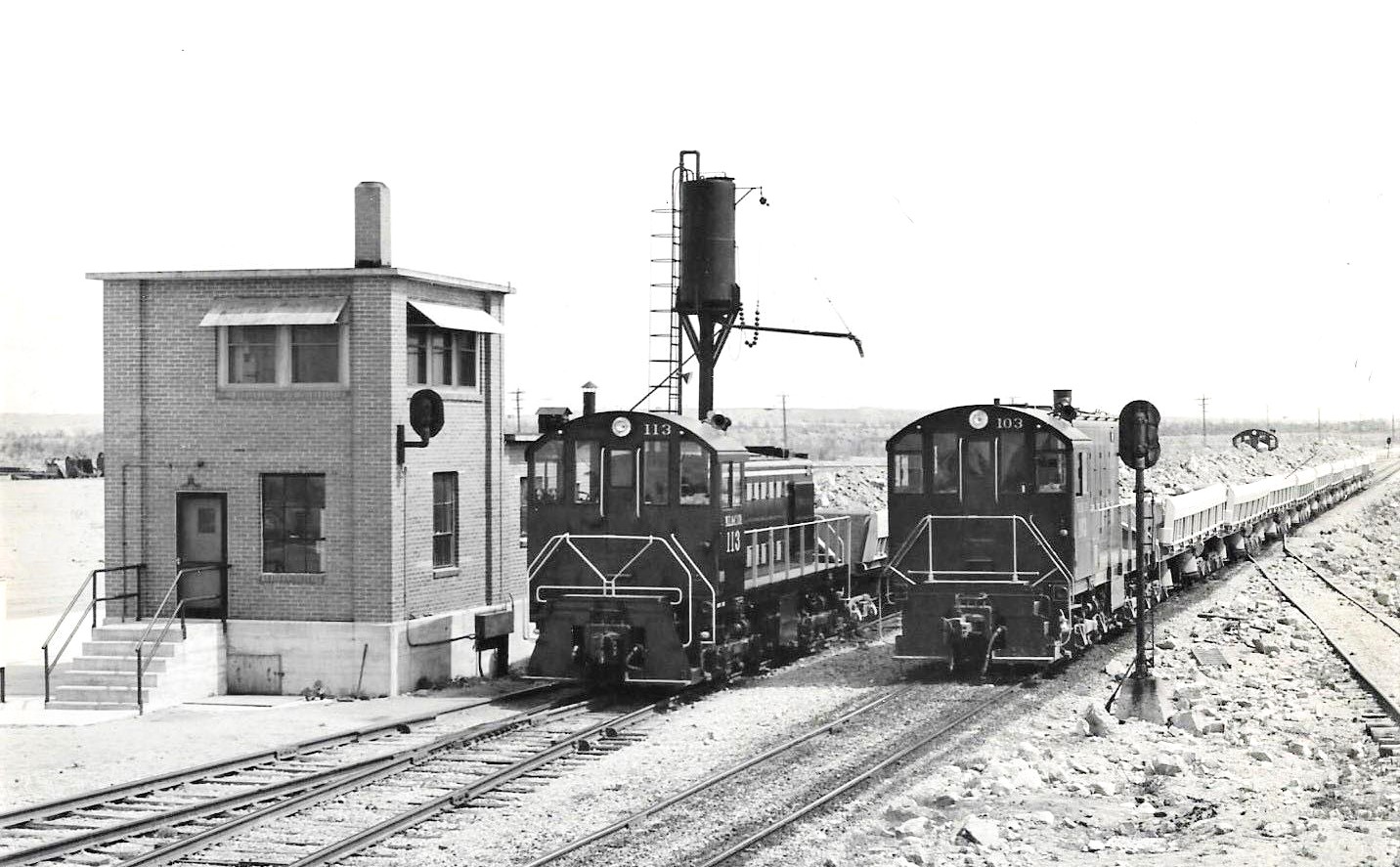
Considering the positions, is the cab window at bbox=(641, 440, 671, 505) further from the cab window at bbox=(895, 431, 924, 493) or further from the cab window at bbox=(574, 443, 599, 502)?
the cab window at bbox=(895, 431, 924, 493)

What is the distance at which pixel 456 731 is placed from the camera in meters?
18.8

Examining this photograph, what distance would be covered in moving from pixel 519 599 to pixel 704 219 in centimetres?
925

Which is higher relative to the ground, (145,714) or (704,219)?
(704,219)

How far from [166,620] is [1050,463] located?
13432mm

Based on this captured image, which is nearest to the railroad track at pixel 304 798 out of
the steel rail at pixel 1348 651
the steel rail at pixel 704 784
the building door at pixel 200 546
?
the steel rail at pixel 704 784

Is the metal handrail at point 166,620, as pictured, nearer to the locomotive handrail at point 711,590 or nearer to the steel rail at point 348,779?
the steel rail at point 348,779

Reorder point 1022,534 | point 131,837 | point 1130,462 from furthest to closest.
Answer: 1. point 1022,534
2. point 1130,462
3. point 131,837

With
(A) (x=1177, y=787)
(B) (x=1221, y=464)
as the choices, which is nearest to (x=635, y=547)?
(A) (x=1177, y=787)

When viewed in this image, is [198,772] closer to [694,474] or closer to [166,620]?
[166,620]

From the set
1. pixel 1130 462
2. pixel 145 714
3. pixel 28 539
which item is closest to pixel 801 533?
pixel 1130 462

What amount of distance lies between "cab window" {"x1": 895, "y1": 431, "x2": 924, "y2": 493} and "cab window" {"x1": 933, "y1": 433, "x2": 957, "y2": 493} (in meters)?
0.23

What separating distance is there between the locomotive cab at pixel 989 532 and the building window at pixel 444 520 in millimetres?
7051

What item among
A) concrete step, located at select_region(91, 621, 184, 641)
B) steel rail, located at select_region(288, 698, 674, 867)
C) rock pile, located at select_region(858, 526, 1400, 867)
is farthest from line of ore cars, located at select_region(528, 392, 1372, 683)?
concrete step, located at select_region(91, 621, 184, 641)

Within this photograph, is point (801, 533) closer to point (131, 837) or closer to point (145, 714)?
point (145, 714)
